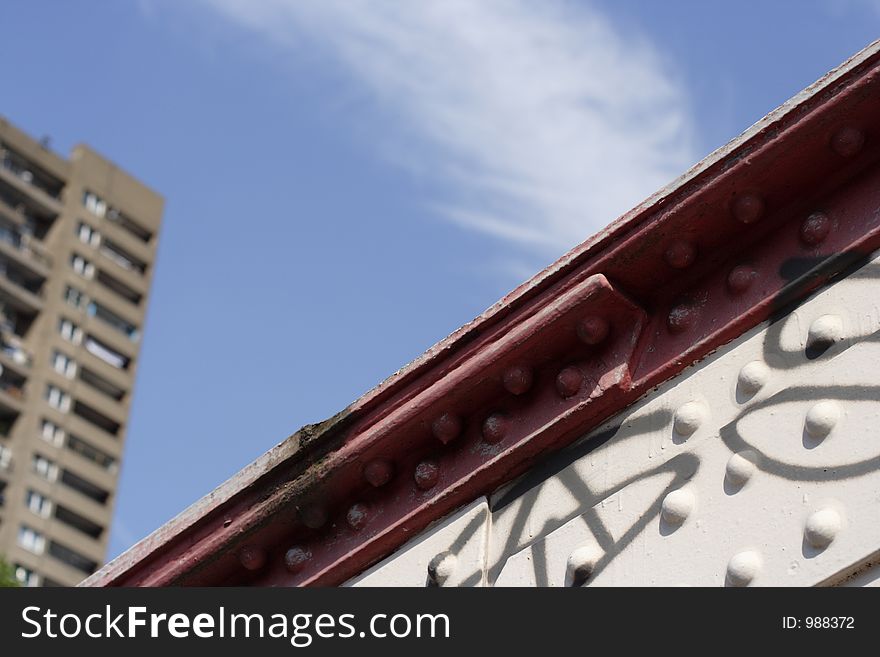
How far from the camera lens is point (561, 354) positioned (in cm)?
543

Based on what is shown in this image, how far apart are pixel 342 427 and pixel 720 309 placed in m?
1.44

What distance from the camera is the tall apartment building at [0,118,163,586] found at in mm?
67312

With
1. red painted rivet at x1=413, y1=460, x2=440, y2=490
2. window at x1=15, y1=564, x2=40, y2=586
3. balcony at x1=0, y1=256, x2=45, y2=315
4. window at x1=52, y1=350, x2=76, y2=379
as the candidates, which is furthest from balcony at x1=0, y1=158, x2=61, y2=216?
red painted rivet at x1=413, y1=460, x2=440, y2=490

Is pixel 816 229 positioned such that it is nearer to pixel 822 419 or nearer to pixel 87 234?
pixel 822 419

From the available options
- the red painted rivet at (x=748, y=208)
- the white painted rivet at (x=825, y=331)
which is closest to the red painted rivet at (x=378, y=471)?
the red painted rivet at (x=748, y=208)

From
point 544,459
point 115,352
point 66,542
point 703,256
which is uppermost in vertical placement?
point 115,352

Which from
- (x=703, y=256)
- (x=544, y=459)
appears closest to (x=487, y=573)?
(x=544, y=459)

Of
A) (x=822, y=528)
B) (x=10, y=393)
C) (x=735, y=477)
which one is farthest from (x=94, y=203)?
(x=822, y=528)

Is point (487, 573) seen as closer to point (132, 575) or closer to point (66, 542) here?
point (132, 575)

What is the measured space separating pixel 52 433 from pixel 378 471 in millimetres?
66633

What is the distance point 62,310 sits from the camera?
73.1 m

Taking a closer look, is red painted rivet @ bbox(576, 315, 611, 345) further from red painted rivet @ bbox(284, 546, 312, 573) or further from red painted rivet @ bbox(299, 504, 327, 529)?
red painted rivet @ bbox(284, 546, 312, 573)

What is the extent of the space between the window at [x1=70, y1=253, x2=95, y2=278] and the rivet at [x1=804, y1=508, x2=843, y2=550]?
7240 cm

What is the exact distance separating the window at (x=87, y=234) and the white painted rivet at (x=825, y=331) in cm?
7208
